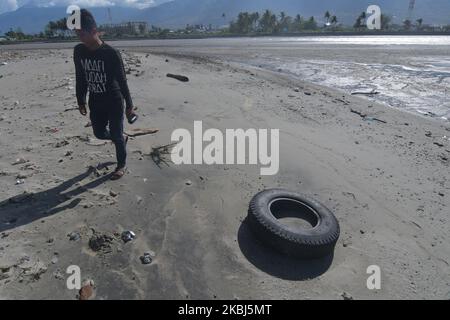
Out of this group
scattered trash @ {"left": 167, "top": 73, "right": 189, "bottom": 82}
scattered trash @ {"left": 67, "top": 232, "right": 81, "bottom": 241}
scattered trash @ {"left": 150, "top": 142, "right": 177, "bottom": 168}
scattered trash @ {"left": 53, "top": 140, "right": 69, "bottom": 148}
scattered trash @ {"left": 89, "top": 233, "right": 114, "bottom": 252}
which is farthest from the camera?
scattered trash @ {"left": 167, "top": 73, "right": 189, "bottom": 82}

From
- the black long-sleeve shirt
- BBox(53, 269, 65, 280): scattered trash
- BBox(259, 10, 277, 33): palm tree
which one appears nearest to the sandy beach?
BBox(53, 269, 65, 280): scattered trash

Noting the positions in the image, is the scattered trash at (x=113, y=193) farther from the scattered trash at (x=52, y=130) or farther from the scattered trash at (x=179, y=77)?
the scattered trash at (x=179, y=77)

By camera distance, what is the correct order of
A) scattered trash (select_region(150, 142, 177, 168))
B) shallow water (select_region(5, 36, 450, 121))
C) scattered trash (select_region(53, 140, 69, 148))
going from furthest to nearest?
shallow water (select_region(5, 36, 450, 121)) → scattered trash (select_region(53, 140, 69, 148)) → scattered trash (select_region(150, 142, 177, 168))

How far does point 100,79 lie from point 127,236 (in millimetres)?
2098

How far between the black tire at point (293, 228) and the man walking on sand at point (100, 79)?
2.26m

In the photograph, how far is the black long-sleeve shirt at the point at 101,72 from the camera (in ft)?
14.4

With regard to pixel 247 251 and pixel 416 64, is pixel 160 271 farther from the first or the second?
pixel 416 64

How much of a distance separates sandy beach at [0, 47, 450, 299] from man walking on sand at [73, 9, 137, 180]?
0.95m

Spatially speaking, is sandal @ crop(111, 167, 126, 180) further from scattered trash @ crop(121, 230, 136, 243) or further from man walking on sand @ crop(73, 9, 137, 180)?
scattered trash @ crop(121, 230, 136, 243)

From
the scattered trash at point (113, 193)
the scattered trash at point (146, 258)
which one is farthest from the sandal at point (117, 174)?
the scattered trash at point (146, 258)

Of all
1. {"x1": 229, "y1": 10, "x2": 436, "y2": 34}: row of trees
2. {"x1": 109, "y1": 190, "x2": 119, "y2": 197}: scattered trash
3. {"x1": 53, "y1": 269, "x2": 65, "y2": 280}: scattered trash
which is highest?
{"x1": 229, "y1": 10, "x2": 436, "y2": 34}: row of trees

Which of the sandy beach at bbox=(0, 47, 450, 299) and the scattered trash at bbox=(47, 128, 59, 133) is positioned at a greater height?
the scattered trash at bbox=(47, 128, 59, 133)

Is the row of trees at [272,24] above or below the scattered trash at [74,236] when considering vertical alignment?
above

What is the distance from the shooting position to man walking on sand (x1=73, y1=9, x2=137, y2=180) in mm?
4297
